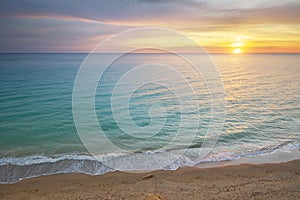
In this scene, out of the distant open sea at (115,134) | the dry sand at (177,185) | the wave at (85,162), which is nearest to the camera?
the dry sand at (177,185)

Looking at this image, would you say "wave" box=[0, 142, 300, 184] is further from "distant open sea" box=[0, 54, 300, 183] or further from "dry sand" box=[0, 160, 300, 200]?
"dry sand" box=[0, 160, 300, 200]

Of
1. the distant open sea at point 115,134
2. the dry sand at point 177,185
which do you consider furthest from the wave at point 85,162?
the dry sand at point 177,185

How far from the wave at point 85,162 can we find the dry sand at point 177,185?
2.05ft

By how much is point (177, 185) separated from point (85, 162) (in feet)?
16.9

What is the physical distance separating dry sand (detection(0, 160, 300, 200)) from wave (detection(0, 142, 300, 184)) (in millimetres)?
626

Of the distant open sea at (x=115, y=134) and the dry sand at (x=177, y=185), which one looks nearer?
the dry sand at (x=177, y=185)

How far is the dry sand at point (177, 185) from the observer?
7.38 meters

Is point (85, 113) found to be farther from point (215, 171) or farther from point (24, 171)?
point (215, 171)

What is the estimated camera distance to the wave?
1005 centimetres

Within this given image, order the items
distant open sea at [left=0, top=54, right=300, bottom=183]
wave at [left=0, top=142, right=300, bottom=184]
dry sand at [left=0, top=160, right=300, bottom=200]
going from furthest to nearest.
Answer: distant open sea at [left=0, top=54, right=300, bottom=183] < wave at [left=0, top=142, right=300, bottom=184] < dry sand at [left=0, top=160, right=300, bottom=200]

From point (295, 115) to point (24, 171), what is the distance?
21014 mm

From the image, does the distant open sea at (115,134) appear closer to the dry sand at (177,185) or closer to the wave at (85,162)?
A: the wave at (85,162)

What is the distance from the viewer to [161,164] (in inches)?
434

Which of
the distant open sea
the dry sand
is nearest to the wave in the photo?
the distant open sea
